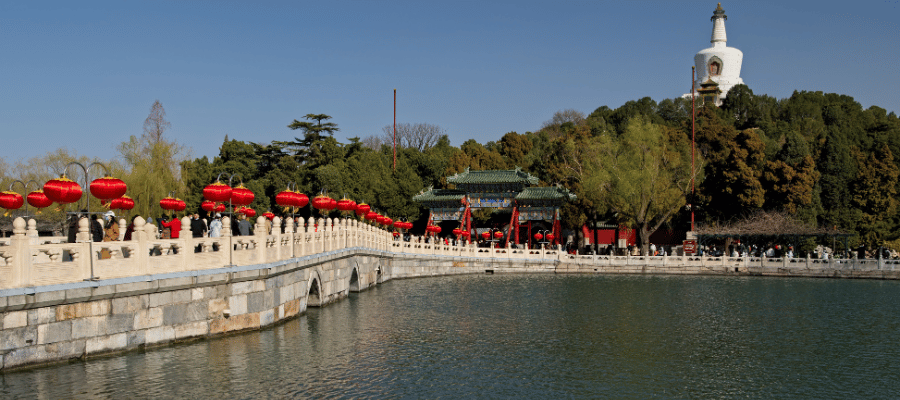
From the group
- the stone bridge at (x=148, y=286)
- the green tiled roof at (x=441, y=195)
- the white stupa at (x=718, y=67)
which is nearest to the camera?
the stone bridge at (x=148, y=286)

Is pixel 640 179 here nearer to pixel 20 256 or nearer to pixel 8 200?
pixel 8 200

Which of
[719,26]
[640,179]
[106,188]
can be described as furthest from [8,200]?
[719,26]

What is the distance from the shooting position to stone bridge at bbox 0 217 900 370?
10.7 m

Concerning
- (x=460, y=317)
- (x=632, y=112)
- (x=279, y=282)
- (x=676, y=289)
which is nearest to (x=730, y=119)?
(x=632, y=112)

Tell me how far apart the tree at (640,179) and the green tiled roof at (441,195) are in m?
7.19

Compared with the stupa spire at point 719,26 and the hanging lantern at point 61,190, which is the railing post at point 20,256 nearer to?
the hanging lantern at point 61,190

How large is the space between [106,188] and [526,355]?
27.1 ft

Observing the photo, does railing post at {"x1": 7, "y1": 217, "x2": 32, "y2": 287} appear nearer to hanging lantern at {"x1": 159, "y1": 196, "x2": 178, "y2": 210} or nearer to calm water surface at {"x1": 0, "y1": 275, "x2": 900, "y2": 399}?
calm water surface at {"x1": 0, "y1": 275, "x2": 900, "y2": 399}

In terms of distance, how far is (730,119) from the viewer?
62.2 meters

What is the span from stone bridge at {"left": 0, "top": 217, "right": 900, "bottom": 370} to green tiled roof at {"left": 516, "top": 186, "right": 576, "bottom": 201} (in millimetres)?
20531

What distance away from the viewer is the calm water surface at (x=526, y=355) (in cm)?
1156

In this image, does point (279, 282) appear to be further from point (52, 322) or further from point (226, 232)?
point (52, 322)

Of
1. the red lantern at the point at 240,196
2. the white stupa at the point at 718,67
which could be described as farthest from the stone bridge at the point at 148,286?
the white stupa at the point at 718,67

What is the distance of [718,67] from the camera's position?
263 feet
